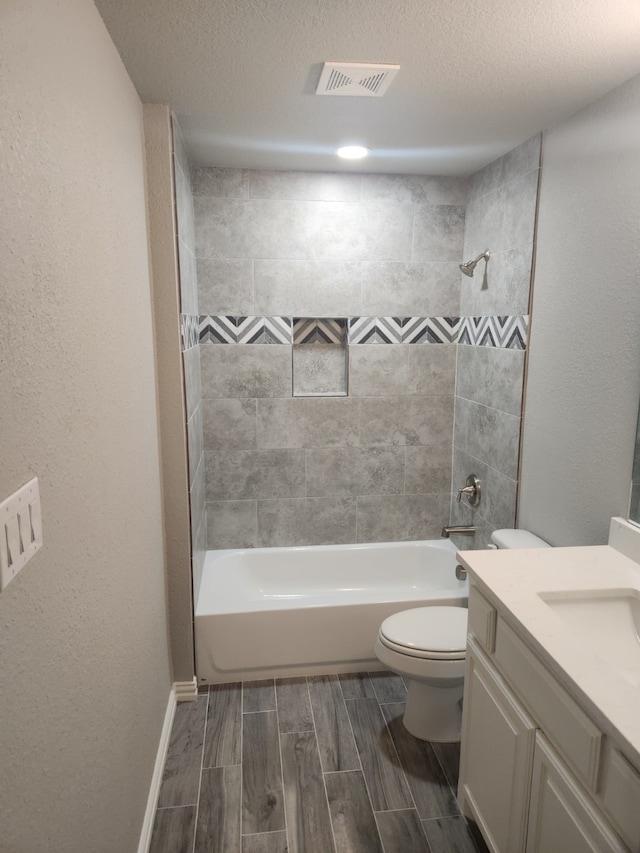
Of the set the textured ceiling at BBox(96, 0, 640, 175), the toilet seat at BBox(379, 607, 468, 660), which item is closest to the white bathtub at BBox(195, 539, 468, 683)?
the toilet seat at BBox(379, 607, 468, 660)

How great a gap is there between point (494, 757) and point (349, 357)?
203 centimetres

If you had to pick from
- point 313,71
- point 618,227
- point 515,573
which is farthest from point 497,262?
point 515,573

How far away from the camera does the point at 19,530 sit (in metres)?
0.85

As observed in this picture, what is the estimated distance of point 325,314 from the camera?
9.86 ft

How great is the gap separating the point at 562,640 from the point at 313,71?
173cm

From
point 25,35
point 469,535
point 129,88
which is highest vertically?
point 129,88

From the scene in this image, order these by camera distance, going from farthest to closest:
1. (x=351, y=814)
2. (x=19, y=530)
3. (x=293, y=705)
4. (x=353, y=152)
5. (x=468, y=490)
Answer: (x=468, y=490)
(x=353, y=152)
(x=293, y=705)
(x=351, y=814)
(x=19, y=530)

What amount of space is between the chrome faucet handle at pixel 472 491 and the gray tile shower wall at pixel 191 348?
1380 mm

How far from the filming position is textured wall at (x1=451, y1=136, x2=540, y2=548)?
7.93ft

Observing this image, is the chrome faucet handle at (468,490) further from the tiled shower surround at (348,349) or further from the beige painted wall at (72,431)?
the beige painted wall at (72,431)

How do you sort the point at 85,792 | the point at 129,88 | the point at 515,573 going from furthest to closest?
the point at 129,88
the point at 515,573
the point at 85,792

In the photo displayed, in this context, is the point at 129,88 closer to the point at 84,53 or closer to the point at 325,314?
the point at 84,53

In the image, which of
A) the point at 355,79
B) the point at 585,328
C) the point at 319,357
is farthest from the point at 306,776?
the point at 355,79

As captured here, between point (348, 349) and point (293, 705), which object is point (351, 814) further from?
point (348, 349)
